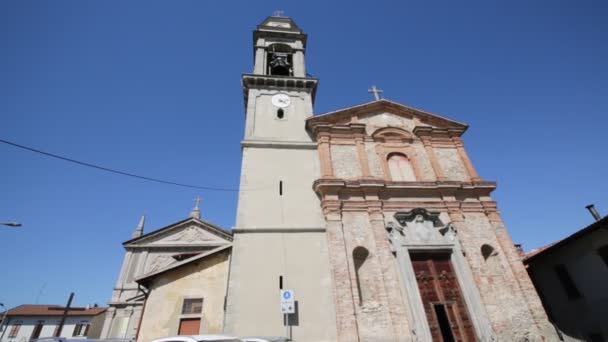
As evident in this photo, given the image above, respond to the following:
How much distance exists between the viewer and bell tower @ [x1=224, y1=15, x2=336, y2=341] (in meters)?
9.21

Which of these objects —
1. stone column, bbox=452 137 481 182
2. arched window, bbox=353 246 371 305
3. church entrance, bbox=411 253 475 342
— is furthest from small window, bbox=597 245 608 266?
arched window, bbox=353 246 371 305

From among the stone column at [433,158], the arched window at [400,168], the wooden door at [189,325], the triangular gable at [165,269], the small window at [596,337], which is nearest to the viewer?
the wooden door at [189,325]

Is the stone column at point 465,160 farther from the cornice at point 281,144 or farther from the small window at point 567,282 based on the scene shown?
the cornice at point 281,144

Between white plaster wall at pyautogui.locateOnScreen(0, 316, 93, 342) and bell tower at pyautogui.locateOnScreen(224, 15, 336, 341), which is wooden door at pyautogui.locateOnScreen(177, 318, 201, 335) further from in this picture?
white plaster wall at pyautogui.locateOnScreen(0, 316, 93, 342)

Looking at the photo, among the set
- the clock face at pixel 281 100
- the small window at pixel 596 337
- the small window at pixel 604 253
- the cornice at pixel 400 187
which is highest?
the clock face at pixel 281 100

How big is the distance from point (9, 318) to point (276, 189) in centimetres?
4659

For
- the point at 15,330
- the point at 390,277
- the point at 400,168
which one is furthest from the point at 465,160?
the point at 15,330

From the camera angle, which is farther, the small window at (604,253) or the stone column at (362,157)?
the stone column at (362,157)

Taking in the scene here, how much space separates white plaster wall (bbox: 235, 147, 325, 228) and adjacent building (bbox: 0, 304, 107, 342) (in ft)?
119

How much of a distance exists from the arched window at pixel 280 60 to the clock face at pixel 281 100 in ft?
9.60

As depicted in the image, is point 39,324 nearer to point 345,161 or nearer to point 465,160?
point 345,161

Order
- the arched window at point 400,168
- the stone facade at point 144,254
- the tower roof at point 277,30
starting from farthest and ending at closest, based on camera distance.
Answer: the tower roof at point 277,30, the stone facade at point 144,254, the arched window at point 400,168

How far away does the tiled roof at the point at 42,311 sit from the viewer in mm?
36188

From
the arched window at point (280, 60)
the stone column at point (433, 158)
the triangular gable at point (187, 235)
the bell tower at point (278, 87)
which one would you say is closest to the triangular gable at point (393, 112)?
the stone column at point (433, 158)
